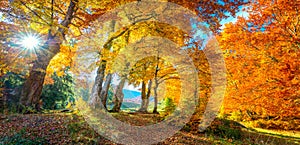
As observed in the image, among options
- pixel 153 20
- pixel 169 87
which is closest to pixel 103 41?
pixel 153 20

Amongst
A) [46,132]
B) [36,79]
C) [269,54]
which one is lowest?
[46,132]

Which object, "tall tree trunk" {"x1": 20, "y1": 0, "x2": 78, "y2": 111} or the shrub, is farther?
the shrub

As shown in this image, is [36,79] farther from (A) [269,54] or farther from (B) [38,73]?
(A) [269,54]

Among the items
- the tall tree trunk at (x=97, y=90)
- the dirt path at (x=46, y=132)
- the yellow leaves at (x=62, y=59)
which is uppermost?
the yellow leaves at (x=62, y=59)

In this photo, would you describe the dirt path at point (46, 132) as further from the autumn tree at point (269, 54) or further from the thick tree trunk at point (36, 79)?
the autumn tree at point (269, 54)

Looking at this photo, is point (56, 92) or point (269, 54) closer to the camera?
point (269, 54)

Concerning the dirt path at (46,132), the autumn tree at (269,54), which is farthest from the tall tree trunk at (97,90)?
the autumn tree at (269,54)

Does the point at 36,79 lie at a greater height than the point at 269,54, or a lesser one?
lesser

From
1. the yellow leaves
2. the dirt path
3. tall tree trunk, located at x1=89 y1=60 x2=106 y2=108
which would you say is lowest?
the dirt path

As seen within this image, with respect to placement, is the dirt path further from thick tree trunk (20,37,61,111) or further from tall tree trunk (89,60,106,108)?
tall tree trunk (89,60,106,108)

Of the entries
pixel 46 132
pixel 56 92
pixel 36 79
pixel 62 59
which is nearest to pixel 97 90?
pixel 36 79

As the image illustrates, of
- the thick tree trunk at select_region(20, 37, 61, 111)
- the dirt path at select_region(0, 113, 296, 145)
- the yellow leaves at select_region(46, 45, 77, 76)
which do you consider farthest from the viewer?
the yellow leaves at select_region(46, 45, 77, 76)

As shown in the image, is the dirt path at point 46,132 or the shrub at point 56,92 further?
the shrub at point 56,92

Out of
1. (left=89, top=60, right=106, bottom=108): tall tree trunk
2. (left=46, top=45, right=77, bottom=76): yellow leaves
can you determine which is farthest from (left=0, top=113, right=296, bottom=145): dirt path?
(left=46, top=45, right=77, bottom=76): yellow leaves
